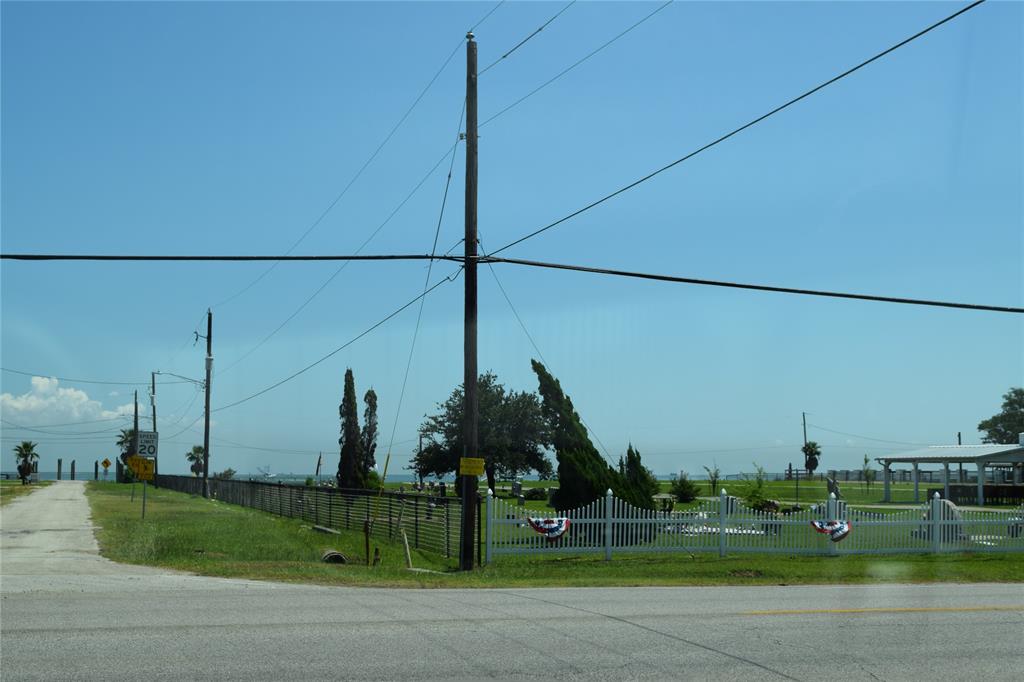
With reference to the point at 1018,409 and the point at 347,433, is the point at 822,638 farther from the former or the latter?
the point at 1018,409

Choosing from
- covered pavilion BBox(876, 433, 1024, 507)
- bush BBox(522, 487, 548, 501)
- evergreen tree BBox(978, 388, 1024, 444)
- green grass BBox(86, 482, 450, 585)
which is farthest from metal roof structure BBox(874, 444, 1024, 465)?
evergreen tree BBox(978, 388, 1024, 444)

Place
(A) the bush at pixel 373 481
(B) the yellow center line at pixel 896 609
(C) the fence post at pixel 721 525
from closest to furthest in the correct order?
(B) the yellow center line at pixel 896 609
(C) the fence post at pixel 721 525
(A) the bush at pixel 373 481

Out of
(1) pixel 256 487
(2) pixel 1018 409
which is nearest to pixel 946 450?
(1) pixel 256 487

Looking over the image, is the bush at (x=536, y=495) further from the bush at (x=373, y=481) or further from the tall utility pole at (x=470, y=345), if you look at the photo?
the tall utility pole at (x=470, y=345)

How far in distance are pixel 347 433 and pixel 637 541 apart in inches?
1126

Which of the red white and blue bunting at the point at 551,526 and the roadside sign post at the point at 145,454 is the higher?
the roadside sign post at the point at 145,454

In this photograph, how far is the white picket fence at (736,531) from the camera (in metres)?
22.1

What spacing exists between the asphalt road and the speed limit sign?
15551mm

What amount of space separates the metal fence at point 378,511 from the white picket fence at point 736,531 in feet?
4.06

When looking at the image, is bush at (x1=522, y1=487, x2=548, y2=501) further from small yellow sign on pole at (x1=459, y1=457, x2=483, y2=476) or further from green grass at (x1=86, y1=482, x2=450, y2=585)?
small yellow sign on pole at (x1=459, y1=457, x2=483, y2=476)

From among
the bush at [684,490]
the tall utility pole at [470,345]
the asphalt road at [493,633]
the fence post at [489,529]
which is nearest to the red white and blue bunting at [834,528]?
the asphalt road at [493,633]

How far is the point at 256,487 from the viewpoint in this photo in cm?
4788

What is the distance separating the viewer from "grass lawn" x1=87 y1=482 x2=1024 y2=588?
17.6 m

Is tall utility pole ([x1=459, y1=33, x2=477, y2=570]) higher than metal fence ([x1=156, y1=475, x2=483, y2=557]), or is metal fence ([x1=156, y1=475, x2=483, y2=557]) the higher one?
tall utility pole ([x1=459, y1=33, x2=477, y2=570])
